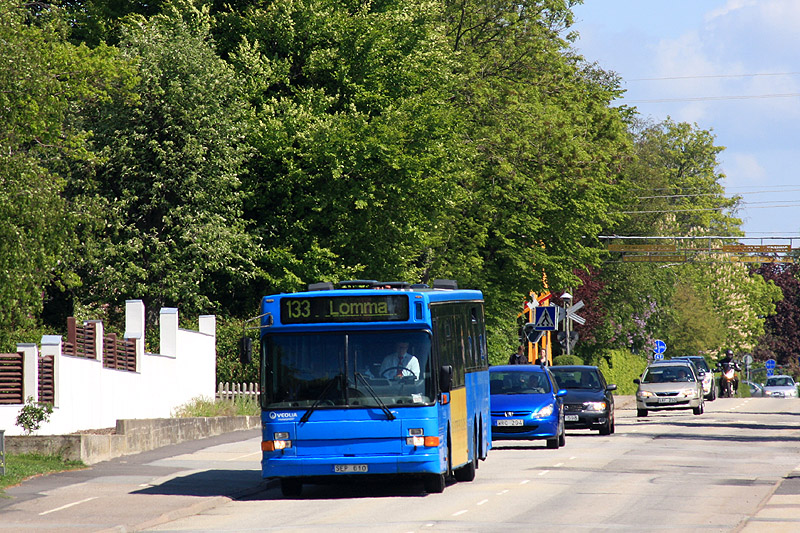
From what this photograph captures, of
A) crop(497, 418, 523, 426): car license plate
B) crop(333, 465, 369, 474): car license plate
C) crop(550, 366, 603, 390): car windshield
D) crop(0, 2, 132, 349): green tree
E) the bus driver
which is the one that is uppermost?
crop(0, 2, 132, 349): green tree

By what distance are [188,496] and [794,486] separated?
850 cm

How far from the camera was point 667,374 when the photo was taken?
44094 millimetres

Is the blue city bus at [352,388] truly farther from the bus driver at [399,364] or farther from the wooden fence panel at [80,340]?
the wooden fence panel at [80,340]

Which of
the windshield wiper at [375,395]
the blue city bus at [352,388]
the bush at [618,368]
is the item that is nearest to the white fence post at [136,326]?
the blue city bus at [352,388]

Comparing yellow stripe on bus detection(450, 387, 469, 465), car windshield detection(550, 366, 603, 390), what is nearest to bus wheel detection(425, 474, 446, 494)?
yellow stripe on bus detection(450, 387, 469, 465)

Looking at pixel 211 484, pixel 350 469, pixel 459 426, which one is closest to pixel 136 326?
pixel 211 484

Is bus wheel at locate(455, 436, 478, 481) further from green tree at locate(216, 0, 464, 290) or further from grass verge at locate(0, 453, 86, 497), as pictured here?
green tree at locate(216, 0, 464, 290)

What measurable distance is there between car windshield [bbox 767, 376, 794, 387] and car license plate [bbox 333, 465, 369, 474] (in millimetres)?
62027

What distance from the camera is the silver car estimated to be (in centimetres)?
4322

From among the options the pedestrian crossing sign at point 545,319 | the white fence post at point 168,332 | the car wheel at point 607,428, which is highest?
the pedestrian crossing sign at point 545,319

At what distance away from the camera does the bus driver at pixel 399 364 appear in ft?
59.4

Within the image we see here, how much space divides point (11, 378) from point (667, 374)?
85.0 ft

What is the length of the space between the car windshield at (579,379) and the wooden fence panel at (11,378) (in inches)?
578

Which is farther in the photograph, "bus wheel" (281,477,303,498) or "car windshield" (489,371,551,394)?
"car windshield" (489,371,551,394)
